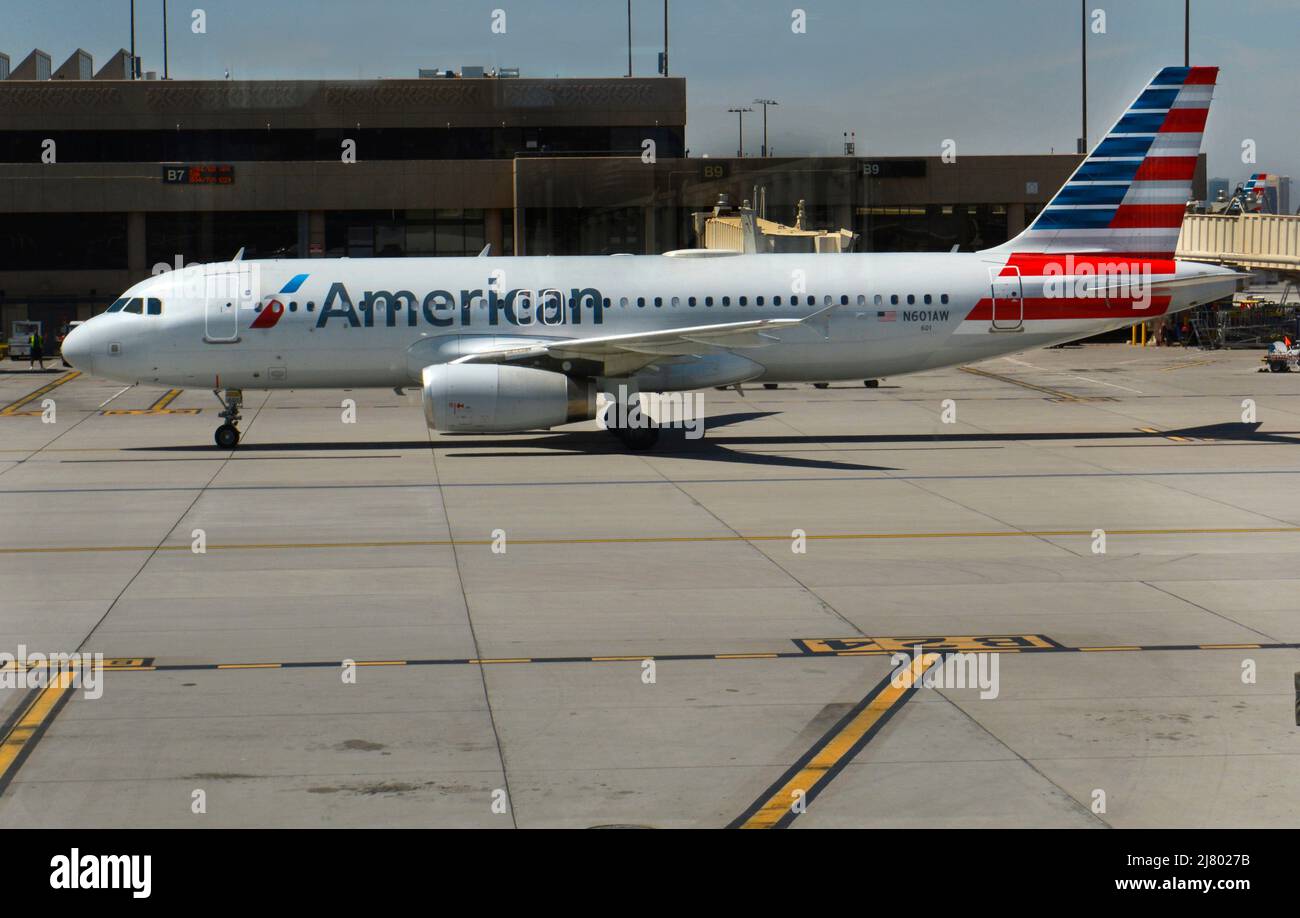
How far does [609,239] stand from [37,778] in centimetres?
5398

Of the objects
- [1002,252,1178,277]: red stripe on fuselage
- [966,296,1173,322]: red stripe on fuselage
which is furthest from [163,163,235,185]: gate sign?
[966,296,1173,322]: red stripe on fuselage

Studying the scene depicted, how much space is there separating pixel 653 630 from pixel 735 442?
686 inches

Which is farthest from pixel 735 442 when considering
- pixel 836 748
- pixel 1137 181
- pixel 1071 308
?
pixel 836 748

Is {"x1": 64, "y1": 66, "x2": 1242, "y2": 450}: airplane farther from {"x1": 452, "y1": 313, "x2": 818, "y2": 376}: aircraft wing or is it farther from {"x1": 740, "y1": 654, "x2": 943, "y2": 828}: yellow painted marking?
{"x1": 740, "y1": 654, "x2": 943, "y2": 828}: yellow painted marking

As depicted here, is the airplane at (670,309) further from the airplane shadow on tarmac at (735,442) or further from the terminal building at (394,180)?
the terminal building at (394,180)

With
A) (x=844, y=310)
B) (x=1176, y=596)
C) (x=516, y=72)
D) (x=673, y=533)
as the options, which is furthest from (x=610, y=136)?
(x=1176, y=596)

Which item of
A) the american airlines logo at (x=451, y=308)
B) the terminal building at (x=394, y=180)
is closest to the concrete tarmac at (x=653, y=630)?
the american airlines logo at (x=451, y=308)

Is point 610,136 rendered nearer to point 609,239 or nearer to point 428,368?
point 609,239

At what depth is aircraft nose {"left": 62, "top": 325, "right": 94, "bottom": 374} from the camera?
32344 mm

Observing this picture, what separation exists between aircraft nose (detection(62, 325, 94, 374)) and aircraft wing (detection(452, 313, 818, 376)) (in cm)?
780

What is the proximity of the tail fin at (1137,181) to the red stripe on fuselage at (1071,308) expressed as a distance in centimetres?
140

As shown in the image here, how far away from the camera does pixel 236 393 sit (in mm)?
33281

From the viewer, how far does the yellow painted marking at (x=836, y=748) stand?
34.8 ft
